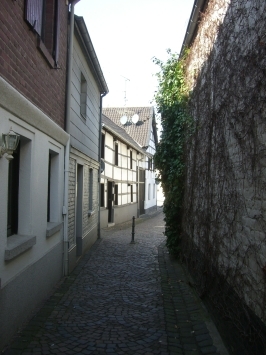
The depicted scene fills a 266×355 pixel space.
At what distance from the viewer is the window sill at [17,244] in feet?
15.5

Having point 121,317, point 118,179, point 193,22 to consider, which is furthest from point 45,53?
point 118,179

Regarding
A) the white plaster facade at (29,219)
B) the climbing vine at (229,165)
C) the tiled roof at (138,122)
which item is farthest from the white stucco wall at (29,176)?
the tiled roof at (138,122)

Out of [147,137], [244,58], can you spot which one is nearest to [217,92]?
[244,58]

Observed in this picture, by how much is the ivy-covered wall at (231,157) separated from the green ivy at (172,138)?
179 cm

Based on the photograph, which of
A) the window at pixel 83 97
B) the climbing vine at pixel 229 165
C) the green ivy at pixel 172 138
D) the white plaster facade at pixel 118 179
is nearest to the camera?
the climbing vine at pixel 229 165

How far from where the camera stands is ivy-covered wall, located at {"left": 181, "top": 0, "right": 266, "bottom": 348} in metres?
3.96

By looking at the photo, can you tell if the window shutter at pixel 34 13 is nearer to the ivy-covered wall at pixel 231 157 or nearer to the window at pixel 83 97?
the ivy-covered wall at pixel 231 157

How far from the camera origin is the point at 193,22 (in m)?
8.57

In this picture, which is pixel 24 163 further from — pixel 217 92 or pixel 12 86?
pixel 217 92

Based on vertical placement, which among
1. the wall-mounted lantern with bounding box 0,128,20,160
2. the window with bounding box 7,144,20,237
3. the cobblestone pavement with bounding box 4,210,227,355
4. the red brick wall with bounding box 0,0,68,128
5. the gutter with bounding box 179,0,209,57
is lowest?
the cobblestone pavement with bounding box 4,210,227,355

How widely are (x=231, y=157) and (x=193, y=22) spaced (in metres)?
4.47

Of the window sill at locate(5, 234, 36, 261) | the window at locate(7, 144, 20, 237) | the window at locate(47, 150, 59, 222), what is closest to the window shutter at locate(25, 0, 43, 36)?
the window at locate(7, 144, 20, 237)

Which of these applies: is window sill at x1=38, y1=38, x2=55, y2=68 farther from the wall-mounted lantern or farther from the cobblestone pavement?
the cobblestone pavement

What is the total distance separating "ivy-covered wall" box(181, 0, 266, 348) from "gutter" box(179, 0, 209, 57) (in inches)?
9.7
